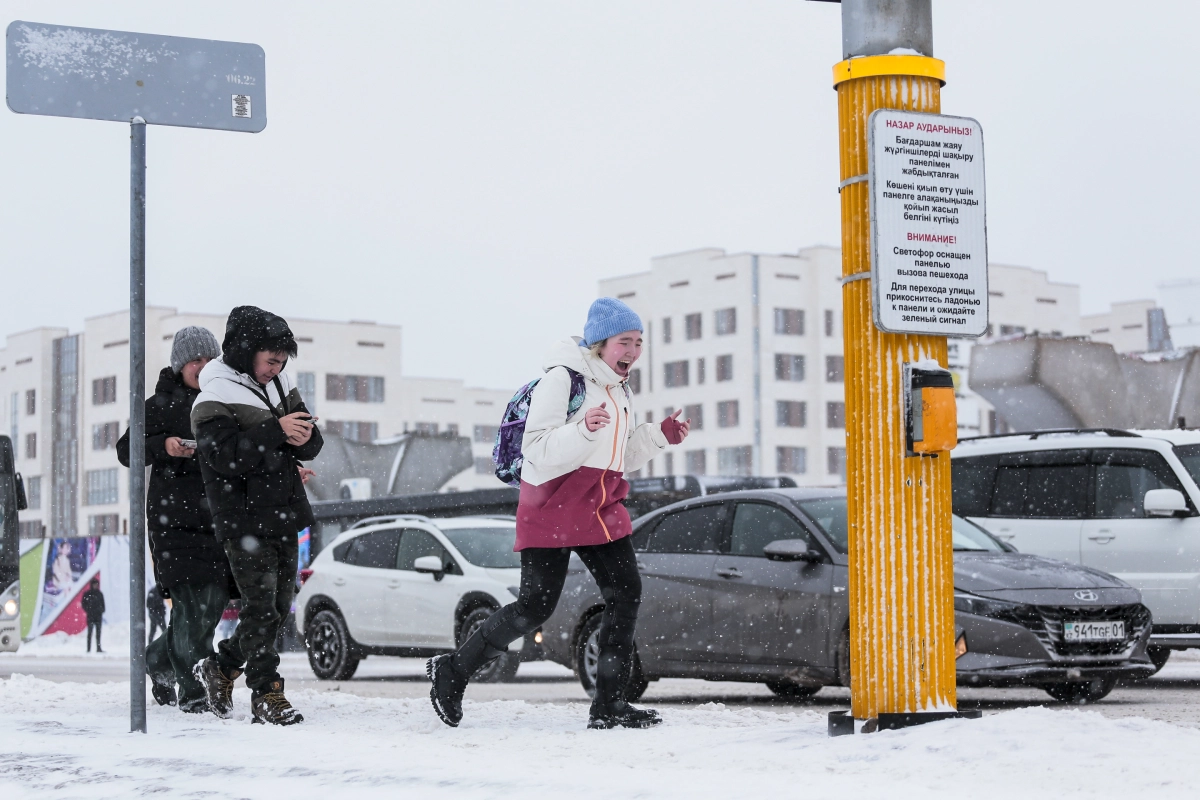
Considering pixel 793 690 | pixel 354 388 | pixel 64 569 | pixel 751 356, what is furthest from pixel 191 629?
pixel 354 388

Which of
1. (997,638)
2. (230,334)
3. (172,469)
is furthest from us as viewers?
(997,638)

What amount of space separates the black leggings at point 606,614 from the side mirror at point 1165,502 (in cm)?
679

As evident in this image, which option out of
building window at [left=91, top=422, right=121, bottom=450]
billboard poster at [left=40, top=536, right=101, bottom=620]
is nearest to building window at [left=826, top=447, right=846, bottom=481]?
building window at [left=91, top=422, right=121, bottom=450]

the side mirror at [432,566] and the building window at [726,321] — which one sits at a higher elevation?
the building window at [726,321]

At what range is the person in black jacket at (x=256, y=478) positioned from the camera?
7.40 metres

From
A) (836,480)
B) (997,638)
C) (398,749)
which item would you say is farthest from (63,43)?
(836,480)

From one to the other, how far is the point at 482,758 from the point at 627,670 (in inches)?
48.0

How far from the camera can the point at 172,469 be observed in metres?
8.30

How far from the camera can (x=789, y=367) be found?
9444cm

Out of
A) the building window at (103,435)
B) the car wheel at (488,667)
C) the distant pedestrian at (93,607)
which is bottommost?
the distant pedestrian at (93,607)

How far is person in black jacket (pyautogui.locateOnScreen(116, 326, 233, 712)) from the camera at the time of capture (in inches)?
321

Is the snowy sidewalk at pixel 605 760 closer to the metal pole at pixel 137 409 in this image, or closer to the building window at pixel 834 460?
the metal pole at pixel 137 409

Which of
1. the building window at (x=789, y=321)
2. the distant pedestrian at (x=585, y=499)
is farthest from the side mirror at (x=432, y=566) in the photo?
the building window at (x=789, y=321)

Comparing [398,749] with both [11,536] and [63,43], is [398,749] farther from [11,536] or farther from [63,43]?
[11,536]
